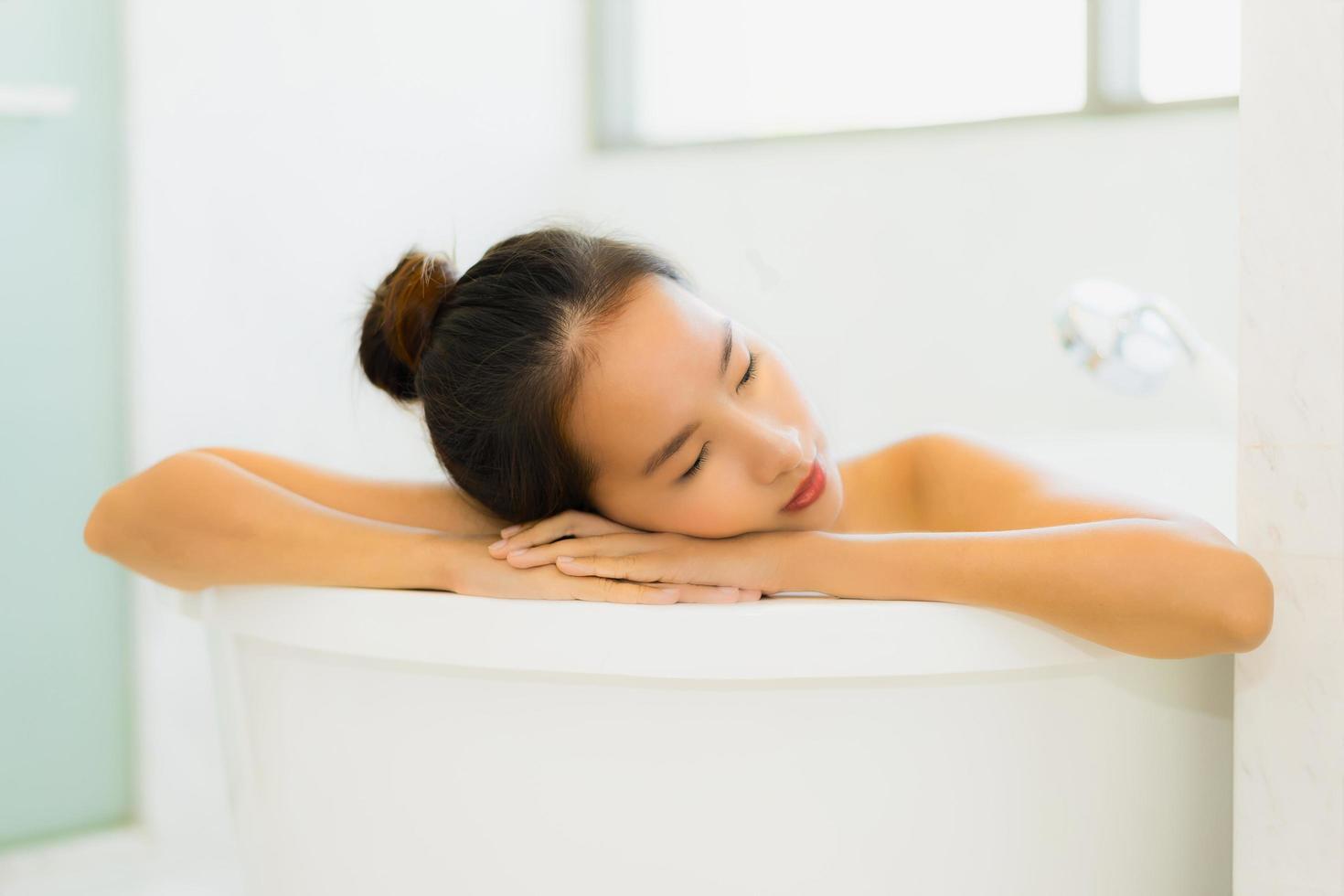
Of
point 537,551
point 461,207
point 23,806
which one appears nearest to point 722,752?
point 537,551

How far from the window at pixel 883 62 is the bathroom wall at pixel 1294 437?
1.31 meters

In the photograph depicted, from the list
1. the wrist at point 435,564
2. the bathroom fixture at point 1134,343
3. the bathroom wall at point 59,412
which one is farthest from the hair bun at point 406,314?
the bathroom wall at point 59,412

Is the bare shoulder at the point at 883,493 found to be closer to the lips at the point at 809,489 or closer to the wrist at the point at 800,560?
the lips at the point at 809,489

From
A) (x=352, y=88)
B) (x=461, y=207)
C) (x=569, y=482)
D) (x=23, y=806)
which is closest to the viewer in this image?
(x=569, y=482)

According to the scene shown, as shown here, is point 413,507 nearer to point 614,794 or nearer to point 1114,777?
point 614,794

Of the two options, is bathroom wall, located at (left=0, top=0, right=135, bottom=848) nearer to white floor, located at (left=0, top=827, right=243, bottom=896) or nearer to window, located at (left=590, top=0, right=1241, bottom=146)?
white floor, located at (left=0, top=827, right=243, bottom=896)

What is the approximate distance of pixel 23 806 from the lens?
68.7 inches

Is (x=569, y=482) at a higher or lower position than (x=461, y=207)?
lower

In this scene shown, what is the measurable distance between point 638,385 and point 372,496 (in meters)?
0.35

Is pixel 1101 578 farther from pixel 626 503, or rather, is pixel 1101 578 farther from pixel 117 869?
pixel 117 869

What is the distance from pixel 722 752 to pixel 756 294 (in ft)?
5.60

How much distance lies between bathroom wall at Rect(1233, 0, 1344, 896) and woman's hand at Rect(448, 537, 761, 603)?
1.10 ft

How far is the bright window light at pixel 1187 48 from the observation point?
1.98 meters

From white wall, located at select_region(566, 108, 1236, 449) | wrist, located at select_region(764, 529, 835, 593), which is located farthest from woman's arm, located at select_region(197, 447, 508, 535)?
white wall, located at select_region(566, 108, 1236, 449)
